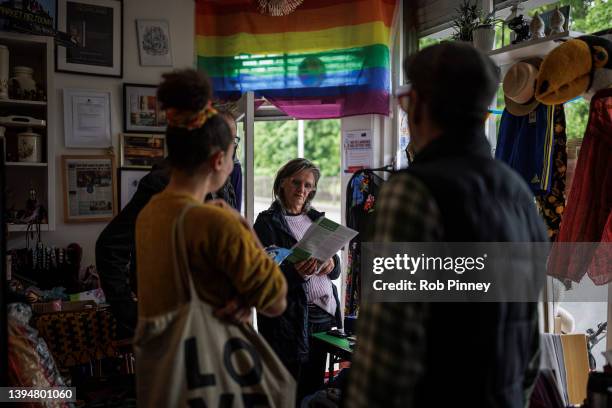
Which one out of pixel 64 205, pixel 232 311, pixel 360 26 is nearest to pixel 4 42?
pixel 64 205

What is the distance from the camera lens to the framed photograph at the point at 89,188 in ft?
11.1

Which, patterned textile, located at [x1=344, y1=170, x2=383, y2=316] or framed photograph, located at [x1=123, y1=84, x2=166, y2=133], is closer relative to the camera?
patterned textile, located at [x1=344, y1=170, x2=383, y2=316]

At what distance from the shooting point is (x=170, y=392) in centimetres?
108

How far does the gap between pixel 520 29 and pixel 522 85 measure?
12.0 inches

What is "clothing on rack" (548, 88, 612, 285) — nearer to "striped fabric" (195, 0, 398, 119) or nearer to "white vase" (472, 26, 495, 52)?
"white vase" (472, 26, 495, 52)

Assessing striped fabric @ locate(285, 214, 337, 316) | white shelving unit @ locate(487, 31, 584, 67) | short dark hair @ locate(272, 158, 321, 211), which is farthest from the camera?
short dark hair @ locate(272, 158, 321, 211)

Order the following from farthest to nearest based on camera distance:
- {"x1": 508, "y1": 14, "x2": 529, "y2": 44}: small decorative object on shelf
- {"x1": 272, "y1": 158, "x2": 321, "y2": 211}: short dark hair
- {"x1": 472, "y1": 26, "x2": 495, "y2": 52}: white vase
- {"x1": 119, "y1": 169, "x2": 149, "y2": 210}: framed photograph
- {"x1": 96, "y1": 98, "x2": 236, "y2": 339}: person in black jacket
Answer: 1. {"x1": 119, "y1": 169, "x2": 149, "y2": 210}: framed photograph
2. {"x1": 272, "y1": 158, "x2": 321, "y2": 211}: short dark hair
3. {"x1": 472, "y1": 26, "x2": 495, "y2": 52}: white vase
4. {"x1": 508, "y1": 14, "x2": 529, "y2": 44}: small decorative object on shelf
5. {"x1": 96, "y1": 98, "x2": 236, "y2": 339}: person in black jacket

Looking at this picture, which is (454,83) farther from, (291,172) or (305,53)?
(305,53)

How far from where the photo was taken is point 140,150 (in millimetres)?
3562

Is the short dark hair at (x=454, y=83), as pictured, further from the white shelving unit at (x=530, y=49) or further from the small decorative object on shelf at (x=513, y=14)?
the small decorative object on shelf at (x=513, y=14)

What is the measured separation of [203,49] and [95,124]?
94 centimetres

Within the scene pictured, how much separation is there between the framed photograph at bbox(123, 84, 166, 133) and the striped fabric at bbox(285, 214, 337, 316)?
1414mm

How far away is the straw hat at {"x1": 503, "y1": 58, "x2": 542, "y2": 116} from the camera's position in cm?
216

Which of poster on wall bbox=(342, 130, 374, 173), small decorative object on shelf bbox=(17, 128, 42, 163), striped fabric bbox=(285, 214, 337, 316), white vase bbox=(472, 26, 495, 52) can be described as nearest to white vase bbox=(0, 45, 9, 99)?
small decorative object on shelf bbox=(17, 128, 42, 163)
